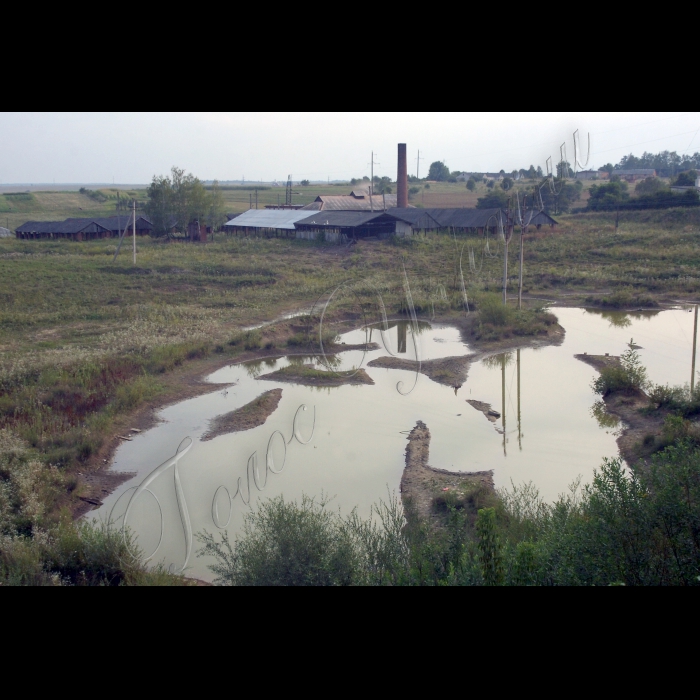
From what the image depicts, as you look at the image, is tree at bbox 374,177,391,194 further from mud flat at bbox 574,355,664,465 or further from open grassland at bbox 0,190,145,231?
mud flat at bbox 574,355,664,465

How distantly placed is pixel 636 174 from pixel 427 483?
1500 inches

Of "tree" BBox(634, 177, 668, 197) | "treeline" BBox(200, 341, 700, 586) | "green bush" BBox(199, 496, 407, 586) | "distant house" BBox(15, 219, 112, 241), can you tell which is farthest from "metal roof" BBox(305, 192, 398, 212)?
"green bush" BBox(199, 496, 407, 586)

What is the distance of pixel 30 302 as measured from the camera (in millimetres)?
17062

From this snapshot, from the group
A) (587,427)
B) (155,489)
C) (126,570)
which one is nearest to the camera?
(126,570)

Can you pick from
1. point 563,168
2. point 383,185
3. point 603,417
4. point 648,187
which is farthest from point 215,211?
point 603,417

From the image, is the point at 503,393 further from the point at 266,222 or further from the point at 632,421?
the point at 266,222

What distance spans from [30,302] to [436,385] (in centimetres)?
1113

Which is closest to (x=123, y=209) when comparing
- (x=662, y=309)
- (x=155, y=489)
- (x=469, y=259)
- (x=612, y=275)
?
(x=469, y=259)

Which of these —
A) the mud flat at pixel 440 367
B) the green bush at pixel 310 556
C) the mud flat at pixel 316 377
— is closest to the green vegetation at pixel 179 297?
the mud flat at pixel 316 377

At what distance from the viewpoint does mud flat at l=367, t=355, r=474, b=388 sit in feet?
36.6

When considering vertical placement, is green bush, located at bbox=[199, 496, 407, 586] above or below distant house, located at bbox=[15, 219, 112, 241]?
below

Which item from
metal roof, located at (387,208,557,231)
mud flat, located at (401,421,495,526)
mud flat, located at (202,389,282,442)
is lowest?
mud flat, located at (401,421,495,526)

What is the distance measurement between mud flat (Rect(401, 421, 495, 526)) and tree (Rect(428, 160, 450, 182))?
47530 millimetres
